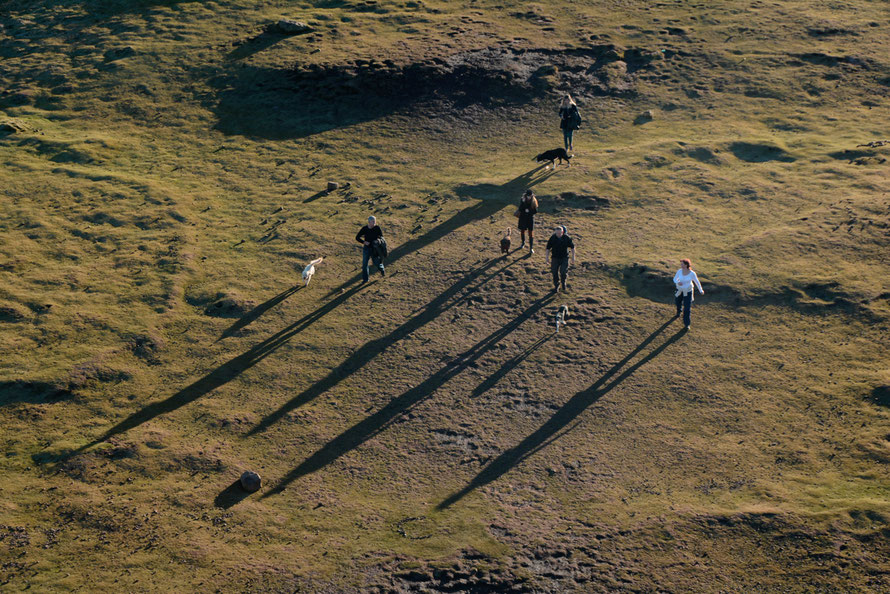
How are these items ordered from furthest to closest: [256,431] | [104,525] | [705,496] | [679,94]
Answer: [679,94] < [256,431] < [705,496] < [104,525]

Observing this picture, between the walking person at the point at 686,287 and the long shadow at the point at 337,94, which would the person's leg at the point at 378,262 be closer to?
the walking person at the point at 686,287

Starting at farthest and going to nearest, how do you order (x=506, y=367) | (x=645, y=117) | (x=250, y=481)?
(x=645, y=117) → (x=506, y=367) → (x=250, y=481)

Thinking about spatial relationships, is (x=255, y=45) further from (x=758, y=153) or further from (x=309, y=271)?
(x=758, y=153)

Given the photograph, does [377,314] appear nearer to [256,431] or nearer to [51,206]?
[256,431]

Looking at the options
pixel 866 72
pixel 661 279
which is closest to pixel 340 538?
pixel 661 279

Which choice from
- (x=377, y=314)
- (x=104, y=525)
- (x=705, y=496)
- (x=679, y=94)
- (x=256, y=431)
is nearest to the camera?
(x=104, y=525)

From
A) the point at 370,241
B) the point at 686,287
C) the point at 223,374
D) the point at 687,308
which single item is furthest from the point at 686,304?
the point at 223,374

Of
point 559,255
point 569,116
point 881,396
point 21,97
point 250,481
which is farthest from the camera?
point 21,97
